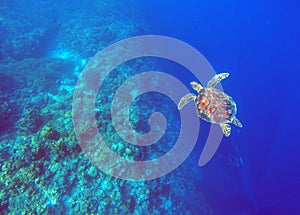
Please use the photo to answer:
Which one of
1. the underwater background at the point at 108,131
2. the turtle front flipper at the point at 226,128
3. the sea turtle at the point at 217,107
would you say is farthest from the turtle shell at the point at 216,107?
the underwater background at the point at 108,131

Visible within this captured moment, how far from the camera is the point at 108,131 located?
717cm

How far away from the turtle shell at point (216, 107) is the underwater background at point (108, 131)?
2539 millimetres

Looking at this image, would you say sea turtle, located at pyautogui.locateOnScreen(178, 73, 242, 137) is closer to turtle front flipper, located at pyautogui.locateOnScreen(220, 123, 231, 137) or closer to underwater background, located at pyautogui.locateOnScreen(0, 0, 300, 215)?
turtle front flipper, located at pyautogui.locateOnScreen(220, 123, 231, 137)

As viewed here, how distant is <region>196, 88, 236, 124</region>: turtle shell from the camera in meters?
6.72

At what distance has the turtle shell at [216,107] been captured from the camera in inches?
265

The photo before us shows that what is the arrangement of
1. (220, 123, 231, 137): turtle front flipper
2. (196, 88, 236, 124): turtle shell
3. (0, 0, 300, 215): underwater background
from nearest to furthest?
(0, 0, 300, 215): underwater background < (196, 88, 236, 124): turtle shell < (220, 123, 231, 137): turtle front flipper

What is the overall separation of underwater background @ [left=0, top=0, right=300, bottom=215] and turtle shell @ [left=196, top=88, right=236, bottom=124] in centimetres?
254

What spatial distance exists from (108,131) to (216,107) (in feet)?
12.9

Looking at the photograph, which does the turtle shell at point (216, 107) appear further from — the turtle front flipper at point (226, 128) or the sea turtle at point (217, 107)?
the turtle front flipper at point (226, 128)

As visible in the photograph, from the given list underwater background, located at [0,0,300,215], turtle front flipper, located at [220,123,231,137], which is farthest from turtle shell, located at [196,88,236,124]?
underwater background, located at [0,0,300,215]

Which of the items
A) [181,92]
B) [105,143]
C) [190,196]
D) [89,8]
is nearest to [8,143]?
[105,143]

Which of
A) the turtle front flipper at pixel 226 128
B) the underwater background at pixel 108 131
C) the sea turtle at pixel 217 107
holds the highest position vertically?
the sea turtle at pixel 217 107

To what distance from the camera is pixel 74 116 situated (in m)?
7.45

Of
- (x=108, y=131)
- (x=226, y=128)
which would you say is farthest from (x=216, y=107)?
(x=108, y=131)
